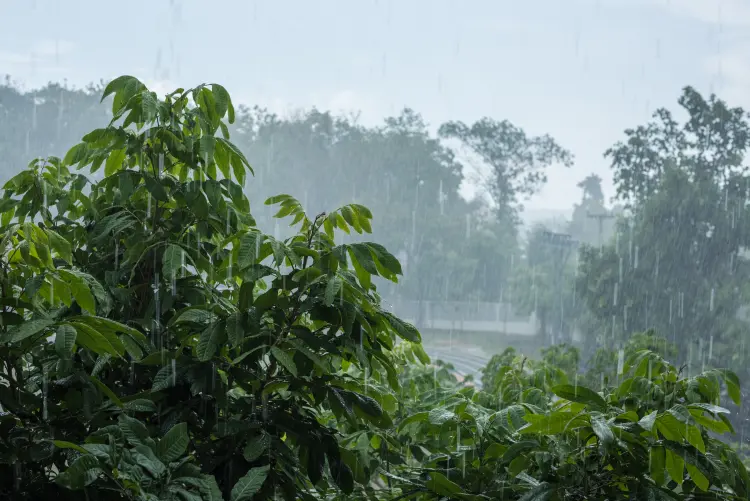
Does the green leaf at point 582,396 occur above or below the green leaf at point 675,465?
above

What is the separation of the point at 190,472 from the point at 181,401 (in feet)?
1.03

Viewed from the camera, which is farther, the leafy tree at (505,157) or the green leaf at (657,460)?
the leafy tree at (505,157)

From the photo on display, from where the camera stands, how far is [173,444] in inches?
32.8

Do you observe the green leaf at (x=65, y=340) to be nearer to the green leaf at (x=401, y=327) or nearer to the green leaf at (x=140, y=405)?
the green leaf at (x=140, y=405)

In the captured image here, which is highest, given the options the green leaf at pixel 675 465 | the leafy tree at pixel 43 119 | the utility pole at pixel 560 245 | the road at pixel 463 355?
the leafy tree at pixel 43 119

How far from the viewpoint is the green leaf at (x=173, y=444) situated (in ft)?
2.70

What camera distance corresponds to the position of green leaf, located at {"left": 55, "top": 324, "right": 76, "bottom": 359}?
80 cm

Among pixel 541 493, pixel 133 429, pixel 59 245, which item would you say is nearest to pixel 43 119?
pixel 59 245

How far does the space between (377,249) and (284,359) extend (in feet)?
0.69

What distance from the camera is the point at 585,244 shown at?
32.9 feet

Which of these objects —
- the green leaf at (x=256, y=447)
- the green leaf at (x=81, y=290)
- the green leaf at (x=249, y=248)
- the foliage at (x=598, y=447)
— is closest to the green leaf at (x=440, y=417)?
the foliage at (x=598, y=447)

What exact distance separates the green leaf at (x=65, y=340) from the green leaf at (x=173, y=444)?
5.4 inches

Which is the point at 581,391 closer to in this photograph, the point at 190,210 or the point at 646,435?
the point at 646,435

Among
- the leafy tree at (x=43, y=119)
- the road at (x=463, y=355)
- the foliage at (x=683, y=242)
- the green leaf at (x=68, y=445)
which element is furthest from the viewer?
the road at (x=463, y=355)
